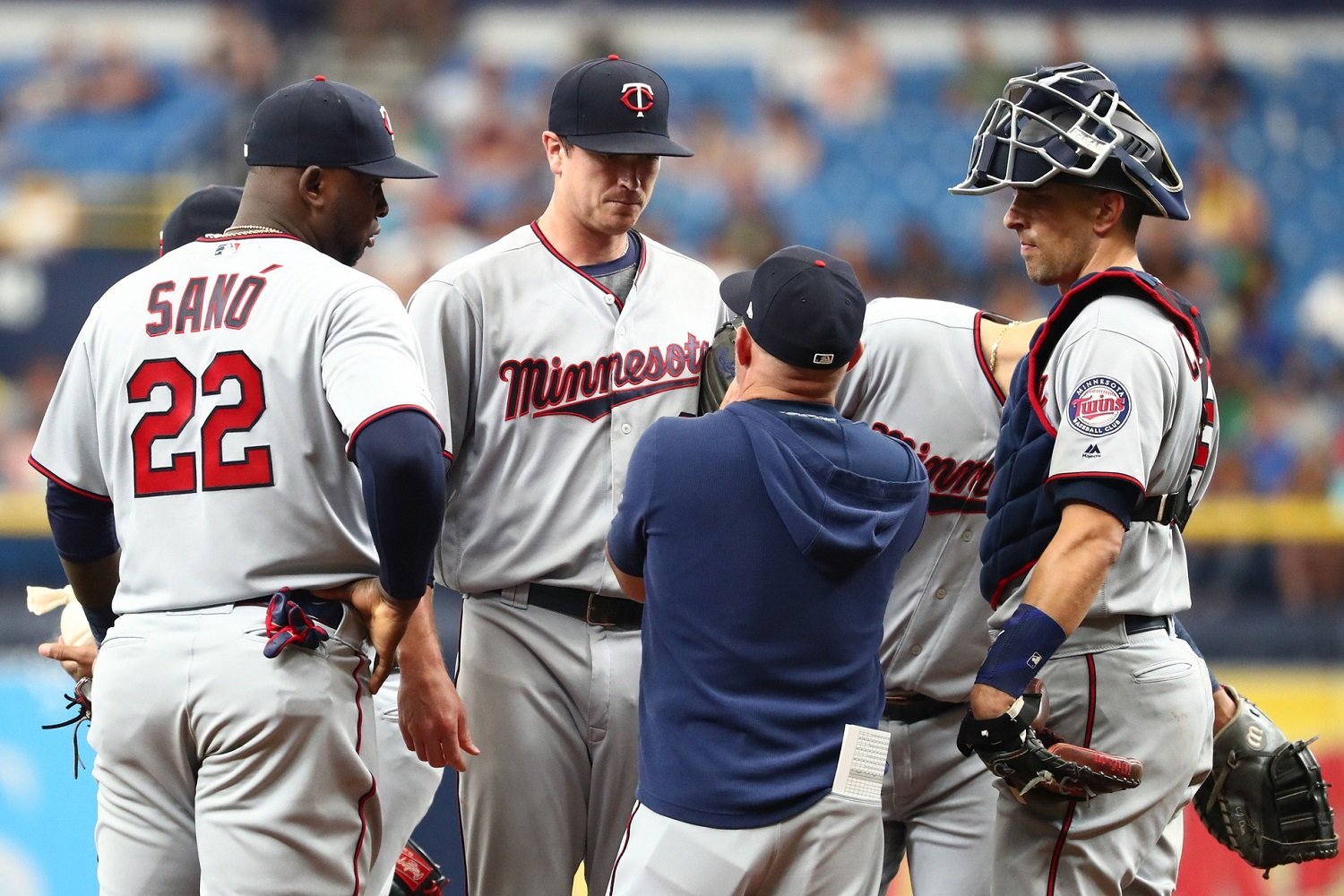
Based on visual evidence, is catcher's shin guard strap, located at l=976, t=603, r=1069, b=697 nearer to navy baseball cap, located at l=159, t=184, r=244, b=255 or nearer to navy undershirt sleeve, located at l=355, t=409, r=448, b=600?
navy undershirt sleeve, located at l=355, t=409, r=448, b=600

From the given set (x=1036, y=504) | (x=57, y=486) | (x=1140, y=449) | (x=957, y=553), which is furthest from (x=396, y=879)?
(x=1140, y=449)

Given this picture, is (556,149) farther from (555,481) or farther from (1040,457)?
(1040,457)

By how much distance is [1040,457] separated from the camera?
126 inches

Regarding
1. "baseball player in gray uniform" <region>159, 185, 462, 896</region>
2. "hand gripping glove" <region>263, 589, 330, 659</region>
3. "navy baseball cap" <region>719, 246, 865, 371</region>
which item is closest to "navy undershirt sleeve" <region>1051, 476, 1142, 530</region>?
"navy baseball cap" <region>719, 246, 865, 371</region>

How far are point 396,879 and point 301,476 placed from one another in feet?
4.49

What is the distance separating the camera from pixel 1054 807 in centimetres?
316

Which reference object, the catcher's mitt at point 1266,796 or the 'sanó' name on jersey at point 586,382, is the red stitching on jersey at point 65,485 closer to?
the 'sanó' name on jersey at point 586,382

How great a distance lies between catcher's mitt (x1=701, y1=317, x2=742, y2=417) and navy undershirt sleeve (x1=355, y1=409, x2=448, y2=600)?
0.95 meters

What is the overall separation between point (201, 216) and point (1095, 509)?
234 cm

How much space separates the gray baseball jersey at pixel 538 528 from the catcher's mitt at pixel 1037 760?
36.5 inches

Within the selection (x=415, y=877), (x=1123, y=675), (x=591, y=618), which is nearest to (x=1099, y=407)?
(x=1123, y=675)

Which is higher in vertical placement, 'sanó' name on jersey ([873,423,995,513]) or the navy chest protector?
the navy chest protector

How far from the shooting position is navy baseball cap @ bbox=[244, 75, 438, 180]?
3.24 meters

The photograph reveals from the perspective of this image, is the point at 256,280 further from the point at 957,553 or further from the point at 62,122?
the point at 62,122
